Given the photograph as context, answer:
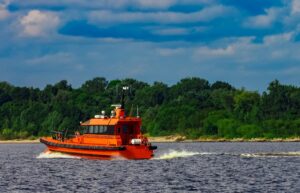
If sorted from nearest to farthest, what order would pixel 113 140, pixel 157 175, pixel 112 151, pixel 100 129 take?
pixel 157 175 → pixel 112 151 → pixel 113 140 → pixel 100 129

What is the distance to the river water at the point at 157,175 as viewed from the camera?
57.7 metres

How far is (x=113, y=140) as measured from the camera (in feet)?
261

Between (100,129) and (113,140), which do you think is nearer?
(113,140)

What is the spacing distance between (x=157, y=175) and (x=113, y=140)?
1378 cm

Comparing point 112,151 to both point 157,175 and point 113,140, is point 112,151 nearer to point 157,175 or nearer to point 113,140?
point 113,140

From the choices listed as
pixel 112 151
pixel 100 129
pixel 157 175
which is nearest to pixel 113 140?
pixel 112 151

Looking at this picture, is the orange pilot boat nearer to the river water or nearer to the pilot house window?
the pilot house window

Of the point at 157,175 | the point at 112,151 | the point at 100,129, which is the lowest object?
the point at 157,175

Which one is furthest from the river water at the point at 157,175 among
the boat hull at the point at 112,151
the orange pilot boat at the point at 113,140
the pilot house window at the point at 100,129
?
the pilot house window at the point at 100,129

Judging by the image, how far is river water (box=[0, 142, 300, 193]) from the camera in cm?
5766

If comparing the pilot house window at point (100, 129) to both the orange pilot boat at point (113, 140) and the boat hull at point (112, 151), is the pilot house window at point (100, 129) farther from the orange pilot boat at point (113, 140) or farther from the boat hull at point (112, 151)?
the boat hull at point (112, 151)

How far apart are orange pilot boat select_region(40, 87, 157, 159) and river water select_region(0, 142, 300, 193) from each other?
98cm

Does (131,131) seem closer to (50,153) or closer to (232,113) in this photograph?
(50,153)

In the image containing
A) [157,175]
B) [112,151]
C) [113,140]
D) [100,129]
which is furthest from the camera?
[100,129]
